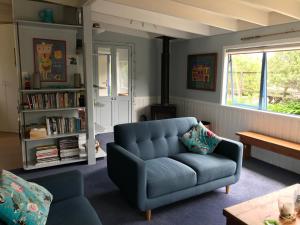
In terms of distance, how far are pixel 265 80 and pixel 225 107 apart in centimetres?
87

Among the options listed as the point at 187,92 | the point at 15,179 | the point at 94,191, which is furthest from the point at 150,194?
the point at 187,92

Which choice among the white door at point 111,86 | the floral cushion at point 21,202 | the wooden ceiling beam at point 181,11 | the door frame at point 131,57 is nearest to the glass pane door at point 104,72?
the white door at point 111,86

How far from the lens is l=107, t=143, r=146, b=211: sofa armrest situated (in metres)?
2.23

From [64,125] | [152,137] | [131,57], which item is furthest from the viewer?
[131,57]

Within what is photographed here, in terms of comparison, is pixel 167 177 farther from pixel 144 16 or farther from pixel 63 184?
pixel 144 16

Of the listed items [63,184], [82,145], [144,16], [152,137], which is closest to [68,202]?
[63,184]

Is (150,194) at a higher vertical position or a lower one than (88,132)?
lower

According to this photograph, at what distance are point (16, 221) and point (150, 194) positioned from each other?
3.94ft

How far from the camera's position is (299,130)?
11.2 ft

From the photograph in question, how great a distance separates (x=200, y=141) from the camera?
3072 mm

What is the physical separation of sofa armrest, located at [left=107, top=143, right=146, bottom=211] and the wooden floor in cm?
184

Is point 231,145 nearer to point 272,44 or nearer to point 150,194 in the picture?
point 150,194

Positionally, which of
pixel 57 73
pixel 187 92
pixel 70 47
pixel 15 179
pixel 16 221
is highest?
pixel 70 47

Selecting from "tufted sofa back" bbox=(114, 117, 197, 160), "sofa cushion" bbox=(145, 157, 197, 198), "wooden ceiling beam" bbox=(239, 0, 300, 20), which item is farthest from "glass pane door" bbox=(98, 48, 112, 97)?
"wooden ceiling beam" bbox=(239, 0, 300, 20)
